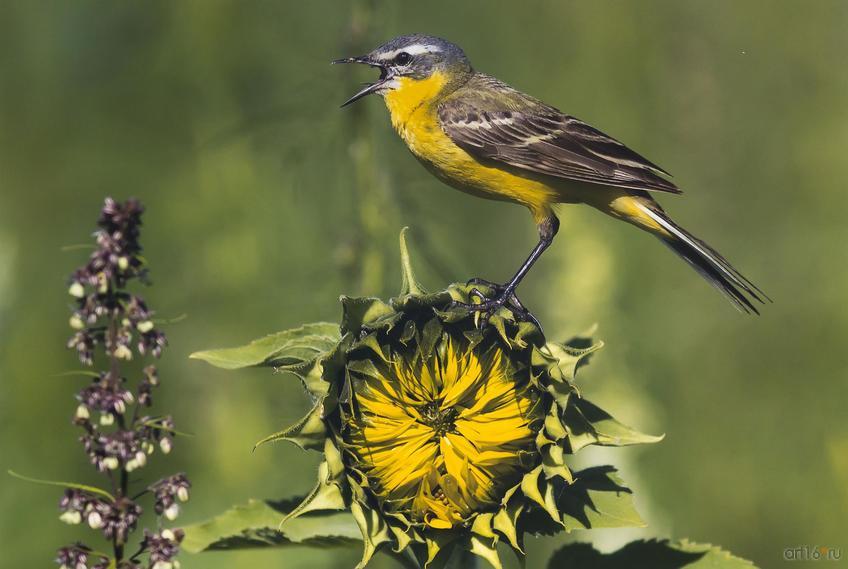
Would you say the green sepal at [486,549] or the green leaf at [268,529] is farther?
the green leaf at [268,529]

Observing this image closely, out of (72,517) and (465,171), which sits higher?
(465,171)

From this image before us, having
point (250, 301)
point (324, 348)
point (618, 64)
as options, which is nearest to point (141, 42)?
point (250, 301)

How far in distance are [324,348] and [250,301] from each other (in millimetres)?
2899

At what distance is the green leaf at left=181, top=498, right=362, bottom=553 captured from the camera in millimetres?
2949

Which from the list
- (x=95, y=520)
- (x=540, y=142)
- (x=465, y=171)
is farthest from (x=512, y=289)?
(x=95, y=520)

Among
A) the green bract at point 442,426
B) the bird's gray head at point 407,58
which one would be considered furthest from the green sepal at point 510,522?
the bird's gray head at point 407,58

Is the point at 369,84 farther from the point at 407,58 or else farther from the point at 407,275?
the point at 407,275

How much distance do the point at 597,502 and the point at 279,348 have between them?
84cm

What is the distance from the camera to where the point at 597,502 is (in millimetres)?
2807

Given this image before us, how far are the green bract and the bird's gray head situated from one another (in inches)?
78.7

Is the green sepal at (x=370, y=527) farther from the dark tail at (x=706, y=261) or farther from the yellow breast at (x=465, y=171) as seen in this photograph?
the yellow breast at (x=465, y=171)

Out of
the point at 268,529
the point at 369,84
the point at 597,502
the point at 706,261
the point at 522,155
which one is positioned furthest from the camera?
the point at 369,84

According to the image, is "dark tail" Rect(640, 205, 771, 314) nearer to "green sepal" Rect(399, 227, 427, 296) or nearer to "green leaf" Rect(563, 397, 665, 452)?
"green leaf" Rect(563, 397, 665, 452)

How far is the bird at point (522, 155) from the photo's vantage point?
14.4 ft
